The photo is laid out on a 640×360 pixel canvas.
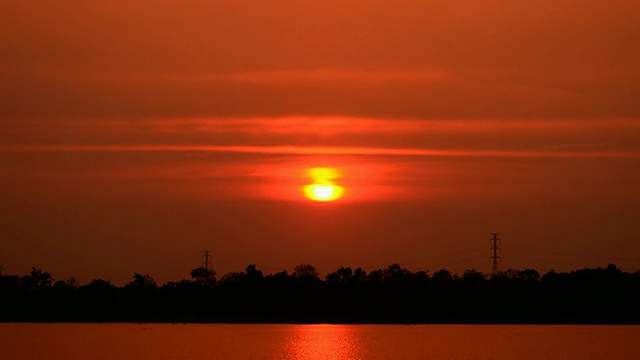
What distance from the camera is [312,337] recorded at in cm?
15650

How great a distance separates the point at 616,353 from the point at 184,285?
4006 inches

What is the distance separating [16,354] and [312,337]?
58.1 meters

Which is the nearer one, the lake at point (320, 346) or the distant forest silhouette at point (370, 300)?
the lake at point (320, 346)

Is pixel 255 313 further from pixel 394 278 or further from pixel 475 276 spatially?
pixel 475 276

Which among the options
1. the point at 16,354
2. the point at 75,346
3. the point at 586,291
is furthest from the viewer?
the point at 586,291

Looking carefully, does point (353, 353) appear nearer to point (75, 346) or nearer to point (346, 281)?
point (75, 346)

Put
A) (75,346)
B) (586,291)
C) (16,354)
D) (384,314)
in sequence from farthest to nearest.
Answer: (384,314)
(586,291)
(75,346)
(16,354)

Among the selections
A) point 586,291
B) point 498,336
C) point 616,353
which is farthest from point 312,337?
point 616,353

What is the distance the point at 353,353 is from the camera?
11175 centimetres

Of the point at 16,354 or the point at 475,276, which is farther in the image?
the point at 475,276

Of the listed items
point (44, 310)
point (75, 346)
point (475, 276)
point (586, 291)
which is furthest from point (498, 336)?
point (44, 310)

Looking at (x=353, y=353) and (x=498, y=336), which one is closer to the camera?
(x=353, y=353)

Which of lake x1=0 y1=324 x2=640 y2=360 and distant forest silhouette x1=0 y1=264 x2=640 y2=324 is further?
distant forest silhouette x1=0 y1=264 x2=640 y2=324

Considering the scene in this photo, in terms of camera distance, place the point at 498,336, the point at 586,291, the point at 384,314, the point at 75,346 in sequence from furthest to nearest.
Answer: the point at 384,314, the point at 586,291, the point at 498,336, the point at 75,346
